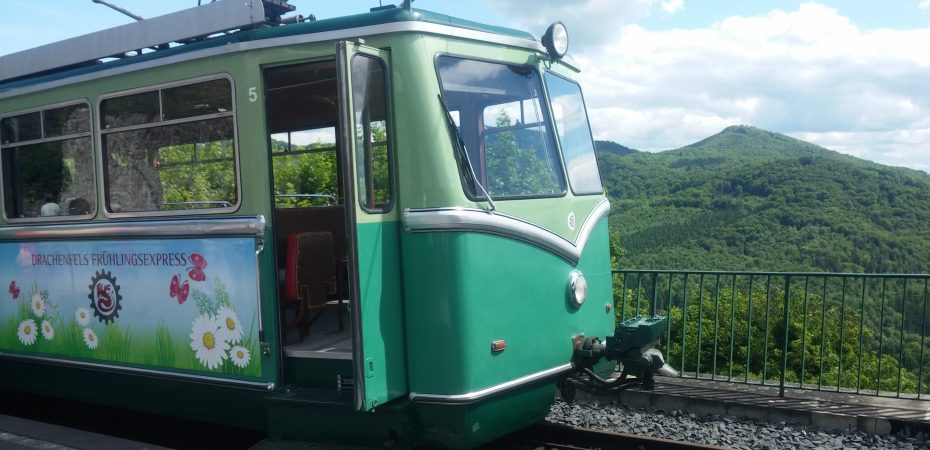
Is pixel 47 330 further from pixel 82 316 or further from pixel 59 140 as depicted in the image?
pixel 59 140

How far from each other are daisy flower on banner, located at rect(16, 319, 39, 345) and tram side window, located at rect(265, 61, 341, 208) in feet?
6.92

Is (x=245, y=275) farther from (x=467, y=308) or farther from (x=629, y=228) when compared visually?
(x=629, y=228)

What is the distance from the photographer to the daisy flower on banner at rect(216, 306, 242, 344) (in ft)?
15.2

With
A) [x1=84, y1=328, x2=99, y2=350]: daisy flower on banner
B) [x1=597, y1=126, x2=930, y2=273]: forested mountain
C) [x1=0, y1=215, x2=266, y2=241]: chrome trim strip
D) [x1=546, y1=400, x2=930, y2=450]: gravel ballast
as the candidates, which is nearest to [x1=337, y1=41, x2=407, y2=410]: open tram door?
[x1=0, y1=215, x2=266, y2=241]: chrome trim strip

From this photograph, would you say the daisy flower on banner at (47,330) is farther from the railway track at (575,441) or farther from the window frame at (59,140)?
the railway track at (575,441)

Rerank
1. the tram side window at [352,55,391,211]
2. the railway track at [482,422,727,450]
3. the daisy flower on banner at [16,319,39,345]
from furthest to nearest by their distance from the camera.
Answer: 1. the daisy flower on banner at [16,319,39,345]
2. the railway track at [482,422,727,450]
3. the tram side window at [352,55,391,211]

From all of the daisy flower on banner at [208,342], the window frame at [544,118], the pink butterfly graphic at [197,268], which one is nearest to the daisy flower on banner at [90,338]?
the daisy flower on banner at [208,342]

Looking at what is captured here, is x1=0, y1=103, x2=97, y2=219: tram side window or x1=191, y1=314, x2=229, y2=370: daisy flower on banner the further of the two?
x1=0, y1=103, x2=97, y2=219: tram side window

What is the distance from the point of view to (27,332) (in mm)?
5957

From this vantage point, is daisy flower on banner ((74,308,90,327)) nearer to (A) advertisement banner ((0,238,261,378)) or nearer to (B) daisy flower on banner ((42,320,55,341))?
(A) advertisement banner ((0,238,261,378))

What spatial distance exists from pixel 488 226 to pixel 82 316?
3.28 metres

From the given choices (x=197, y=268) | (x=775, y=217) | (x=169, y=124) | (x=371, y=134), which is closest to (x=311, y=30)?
(x=371, y=134)

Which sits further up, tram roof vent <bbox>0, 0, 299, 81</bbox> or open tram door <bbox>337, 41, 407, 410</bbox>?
tram roof vent <bbox>0, 0, 299, 81</bbox>

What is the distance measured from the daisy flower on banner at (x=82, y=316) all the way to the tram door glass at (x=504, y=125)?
312cm
